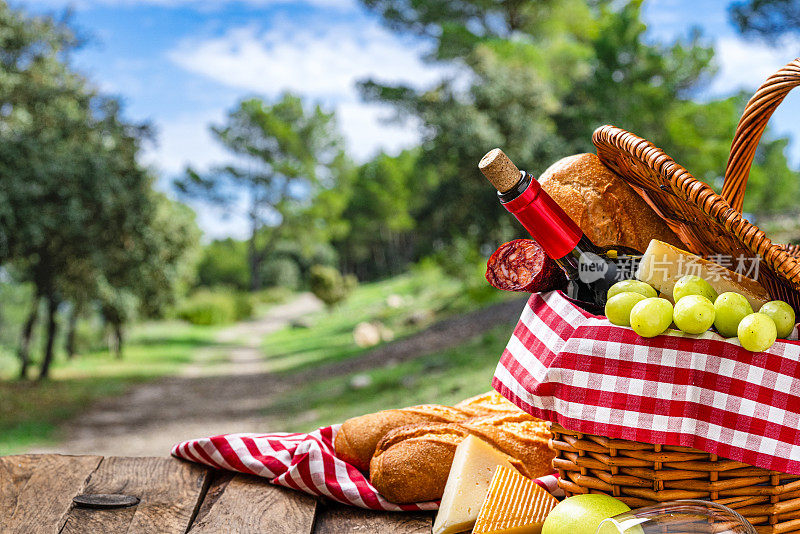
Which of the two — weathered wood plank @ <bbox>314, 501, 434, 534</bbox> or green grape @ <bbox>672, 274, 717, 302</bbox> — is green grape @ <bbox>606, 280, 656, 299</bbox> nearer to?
green grape @ <bbox>672, 274, 717, 302</bbox>

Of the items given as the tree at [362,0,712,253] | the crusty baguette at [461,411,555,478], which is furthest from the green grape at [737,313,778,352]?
the tree at [362,0,712,253]

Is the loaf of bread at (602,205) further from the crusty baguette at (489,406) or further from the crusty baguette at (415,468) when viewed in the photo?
the crusty baguette at (415,468)

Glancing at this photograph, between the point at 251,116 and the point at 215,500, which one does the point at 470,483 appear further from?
the point at 251,116

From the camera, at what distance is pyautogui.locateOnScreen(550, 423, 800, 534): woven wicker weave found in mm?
1328

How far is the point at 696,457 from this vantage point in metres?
1.32

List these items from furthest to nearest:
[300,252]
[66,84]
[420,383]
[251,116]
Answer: [300,252]
[251,116]
[66,84]
[420,383]

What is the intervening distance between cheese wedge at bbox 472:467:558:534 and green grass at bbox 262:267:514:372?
517 inches

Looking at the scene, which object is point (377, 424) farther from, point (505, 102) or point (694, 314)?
point (505, 102)

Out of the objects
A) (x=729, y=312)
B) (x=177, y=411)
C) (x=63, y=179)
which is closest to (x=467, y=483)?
(x=729, y=312)

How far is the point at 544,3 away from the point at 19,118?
500 inches

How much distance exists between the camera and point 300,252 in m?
43.3

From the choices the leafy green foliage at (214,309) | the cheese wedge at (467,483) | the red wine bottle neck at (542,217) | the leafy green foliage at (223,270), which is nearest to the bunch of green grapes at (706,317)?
the red wine bottle neck at (542,217)

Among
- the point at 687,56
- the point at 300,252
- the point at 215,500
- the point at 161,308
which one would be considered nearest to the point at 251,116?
the point at 300,252

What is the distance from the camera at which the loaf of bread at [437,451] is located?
5.45ft
